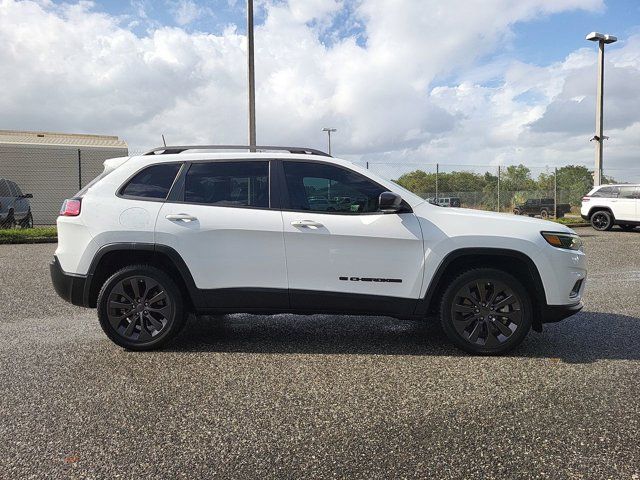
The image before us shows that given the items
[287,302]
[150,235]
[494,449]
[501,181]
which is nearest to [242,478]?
[494,449]

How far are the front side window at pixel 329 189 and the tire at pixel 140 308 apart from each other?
1356mm

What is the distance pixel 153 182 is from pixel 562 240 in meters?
3.64

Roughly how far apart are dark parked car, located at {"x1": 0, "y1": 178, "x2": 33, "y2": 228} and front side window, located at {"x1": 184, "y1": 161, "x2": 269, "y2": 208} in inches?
487

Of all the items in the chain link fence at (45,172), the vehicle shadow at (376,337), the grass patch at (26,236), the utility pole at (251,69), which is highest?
the utility pole at (251,69)

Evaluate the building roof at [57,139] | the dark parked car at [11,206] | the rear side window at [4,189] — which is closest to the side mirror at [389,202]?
the dark parked car at [11,206]

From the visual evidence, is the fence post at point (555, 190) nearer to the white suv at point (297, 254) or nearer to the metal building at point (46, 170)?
the metal building at point (46, 170)

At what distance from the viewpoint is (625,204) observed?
17.2 metres

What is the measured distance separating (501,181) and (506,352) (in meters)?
21.2

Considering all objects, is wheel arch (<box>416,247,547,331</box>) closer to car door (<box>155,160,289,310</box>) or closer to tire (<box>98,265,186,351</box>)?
car door (<box>155,160,289,310</box>)

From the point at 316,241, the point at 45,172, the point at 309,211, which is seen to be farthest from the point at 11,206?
the point at 316,241

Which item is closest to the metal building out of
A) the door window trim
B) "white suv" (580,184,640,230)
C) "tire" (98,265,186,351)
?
"tire" (98,265,186,351)

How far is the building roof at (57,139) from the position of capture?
23.9 m

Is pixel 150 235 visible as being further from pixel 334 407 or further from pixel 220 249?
pixel 334 407

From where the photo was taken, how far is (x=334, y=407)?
131 inches
